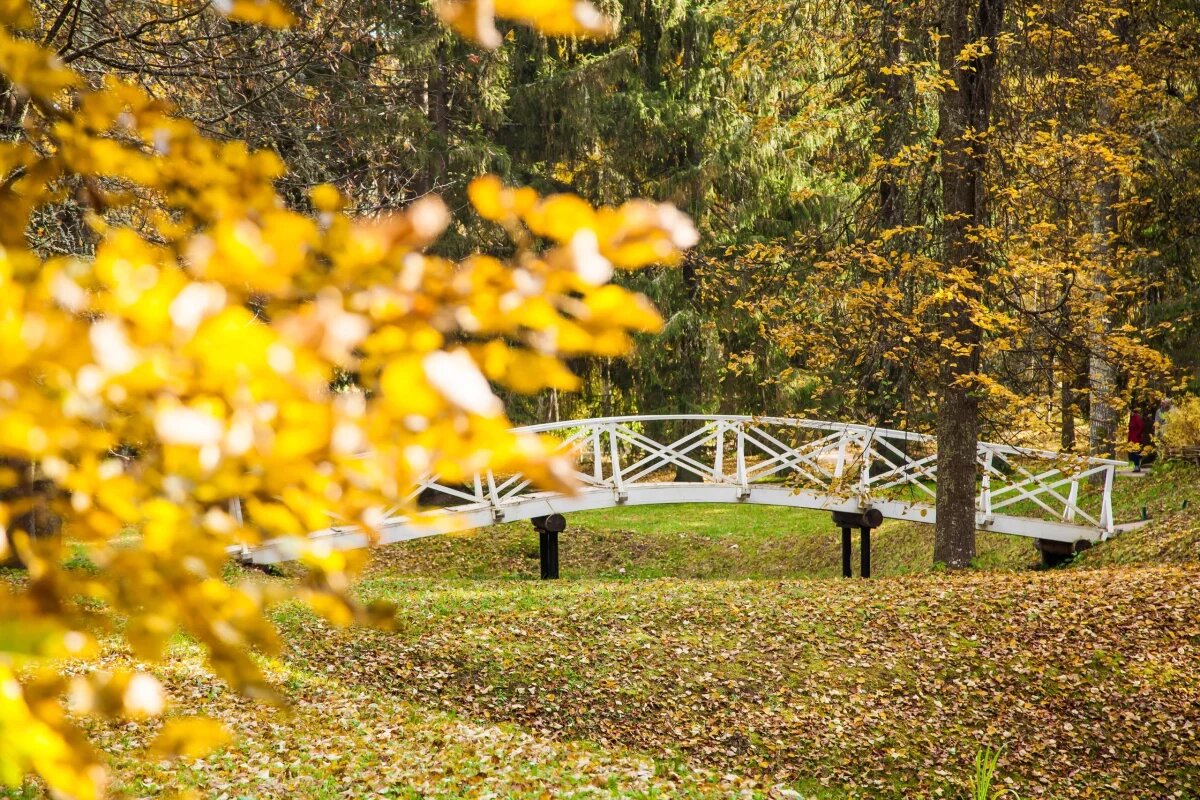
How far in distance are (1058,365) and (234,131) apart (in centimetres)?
658

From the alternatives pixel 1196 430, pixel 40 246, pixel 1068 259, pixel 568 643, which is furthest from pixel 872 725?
pixel 1196 430

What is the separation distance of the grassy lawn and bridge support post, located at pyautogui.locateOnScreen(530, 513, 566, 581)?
2.11m

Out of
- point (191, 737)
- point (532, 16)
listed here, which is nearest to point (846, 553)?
point (191, 737)

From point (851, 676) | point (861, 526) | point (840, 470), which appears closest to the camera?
point (851, 676)

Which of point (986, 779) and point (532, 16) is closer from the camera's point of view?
point (532, 16)

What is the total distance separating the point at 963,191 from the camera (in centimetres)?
898

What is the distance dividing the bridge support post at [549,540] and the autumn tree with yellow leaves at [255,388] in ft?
33.8

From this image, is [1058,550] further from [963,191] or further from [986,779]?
[986,779]

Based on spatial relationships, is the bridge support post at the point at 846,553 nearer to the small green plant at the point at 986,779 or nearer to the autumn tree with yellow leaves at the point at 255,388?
the small green plant at the point at 986,779

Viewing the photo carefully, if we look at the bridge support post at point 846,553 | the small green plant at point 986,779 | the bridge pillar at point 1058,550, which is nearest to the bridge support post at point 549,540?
the bridge support post at point 846,553

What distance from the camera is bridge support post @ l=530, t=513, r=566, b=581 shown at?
1138cm

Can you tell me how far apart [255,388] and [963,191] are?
8988mm

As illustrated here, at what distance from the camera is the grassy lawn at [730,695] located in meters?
5.13

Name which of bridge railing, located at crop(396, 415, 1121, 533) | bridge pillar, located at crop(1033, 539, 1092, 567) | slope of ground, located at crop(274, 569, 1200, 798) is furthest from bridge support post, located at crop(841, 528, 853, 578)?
slope of ground, located at crop(274, 569, 1200, 798)
